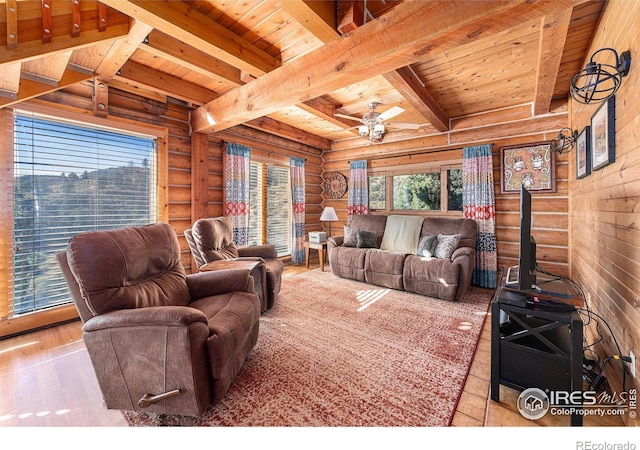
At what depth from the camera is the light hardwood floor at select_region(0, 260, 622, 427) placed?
1509 mm

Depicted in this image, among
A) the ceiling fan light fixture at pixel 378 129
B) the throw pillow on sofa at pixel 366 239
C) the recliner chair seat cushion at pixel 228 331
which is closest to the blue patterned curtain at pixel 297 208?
the throw pillow on sofa at pixel 366 239

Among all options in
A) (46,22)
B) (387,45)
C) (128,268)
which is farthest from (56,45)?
(387,45)

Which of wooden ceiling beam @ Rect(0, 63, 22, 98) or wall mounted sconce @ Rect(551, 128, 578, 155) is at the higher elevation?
wooden ceiling beam @ Rect(0, 63, 22, 98)

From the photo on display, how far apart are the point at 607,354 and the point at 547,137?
119 inches

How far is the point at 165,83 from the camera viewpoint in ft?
9.95

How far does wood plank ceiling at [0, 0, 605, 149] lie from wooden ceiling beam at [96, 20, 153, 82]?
1 cm

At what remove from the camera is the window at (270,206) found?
15.9 ft

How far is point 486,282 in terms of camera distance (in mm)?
4016

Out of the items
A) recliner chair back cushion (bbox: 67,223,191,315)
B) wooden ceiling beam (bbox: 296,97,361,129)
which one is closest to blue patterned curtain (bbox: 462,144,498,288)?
wooden ceiling beam (bbox: 296,97,361,129)

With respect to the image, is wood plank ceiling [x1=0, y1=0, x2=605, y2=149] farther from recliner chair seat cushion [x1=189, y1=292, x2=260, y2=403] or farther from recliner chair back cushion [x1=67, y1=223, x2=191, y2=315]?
recliner chair seat cushion [x1=189, y1=292, x2=260, y2=403]

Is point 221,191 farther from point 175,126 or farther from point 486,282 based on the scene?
point 486,282

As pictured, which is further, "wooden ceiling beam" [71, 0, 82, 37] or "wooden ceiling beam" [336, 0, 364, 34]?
"wooden ceiling beam" [336, 0, 364, 34]

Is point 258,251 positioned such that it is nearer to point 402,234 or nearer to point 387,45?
point 402,234
